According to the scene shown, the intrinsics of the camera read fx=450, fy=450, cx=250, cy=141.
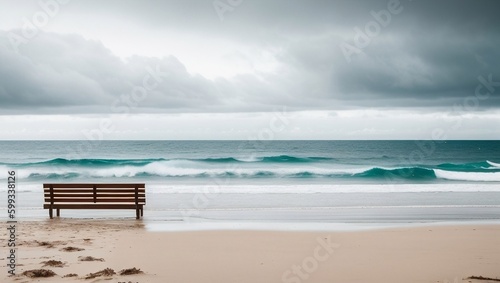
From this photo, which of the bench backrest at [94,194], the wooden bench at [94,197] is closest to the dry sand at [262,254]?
the wooden bench at [94,197]

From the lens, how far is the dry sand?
25.5 ft

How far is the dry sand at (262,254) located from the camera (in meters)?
7.77

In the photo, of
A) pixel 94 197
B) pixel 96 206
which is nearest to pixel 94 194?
pixel 94 197

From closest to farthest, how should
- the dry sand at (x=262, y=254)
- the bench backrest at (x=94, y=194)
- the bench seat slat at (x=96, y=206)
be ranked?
1. the dry sand at (x=262, y=254)
2. the bench seat slat at (x=96, y=206)
3. the bench backrest at (x=94, y=194)

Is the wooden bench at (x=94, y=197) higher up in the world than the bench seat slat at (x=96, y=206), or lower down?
higher up

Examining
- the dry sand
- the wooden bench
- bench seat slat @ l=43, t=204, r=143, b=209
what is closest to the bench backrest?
the wooden bench

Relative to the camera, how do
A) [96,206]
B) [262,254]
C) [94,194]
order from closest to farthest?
[262,254], [96,206], [94,194]

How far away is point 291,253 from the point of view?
9.53 metres

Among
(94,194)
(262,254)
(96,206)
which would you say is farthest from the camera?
(94,194)

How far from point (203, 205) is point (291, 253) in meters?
8.47

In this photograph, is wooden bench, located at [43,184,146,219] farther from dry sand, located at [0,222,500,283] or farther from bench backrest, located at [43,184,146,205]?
dry sand, located at [0,222,500,283]

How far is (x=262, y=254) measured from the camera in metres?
9.44

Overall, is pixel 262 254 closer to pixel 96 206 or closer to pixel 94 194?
pixel 96 206

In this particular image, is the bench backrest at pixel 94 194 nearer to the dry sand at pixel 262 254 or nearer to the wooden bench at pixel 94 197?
the wooden bench at pixel 94 197
